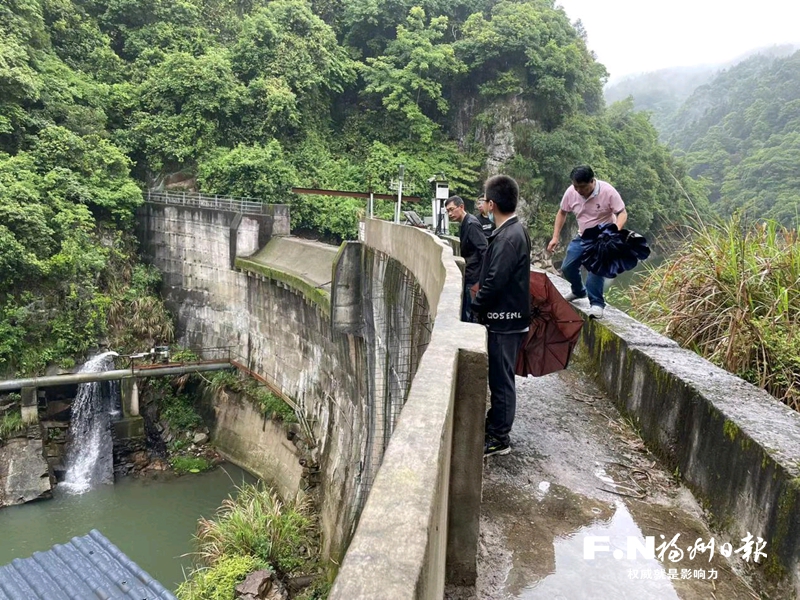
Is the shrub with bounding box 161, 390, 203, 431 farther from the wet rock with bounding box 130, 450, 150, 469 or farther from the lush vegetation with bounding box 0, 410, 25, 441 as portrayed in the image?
the lush vegetation with bounding box 0, 410, 25, 441

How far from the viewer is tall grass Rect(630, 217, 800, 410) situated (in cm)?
345

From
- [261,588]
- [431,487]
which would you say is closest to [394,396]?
[261,588]

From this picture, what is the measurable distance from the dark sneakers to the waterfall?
41.0 ft

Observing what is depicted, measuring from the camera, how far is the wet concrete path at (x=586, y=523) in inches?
84.7

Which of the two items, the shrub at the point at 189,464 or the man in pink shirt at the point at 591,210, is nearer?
the man in pink shirt at the point at 591,210

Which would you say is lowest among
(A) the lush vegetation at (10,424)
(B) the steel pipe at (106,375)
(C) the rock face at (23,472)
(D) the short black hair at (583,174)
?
(C) the rock face at (23,472)

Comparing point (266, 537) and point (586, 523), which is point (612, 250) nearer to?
point (586, 523)

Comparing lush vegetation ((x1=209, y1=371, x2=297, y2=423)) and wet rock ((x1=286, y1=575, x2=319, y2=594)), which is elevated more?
lush vegetation ((x1=209, y1=371, x2=297, y2=423))

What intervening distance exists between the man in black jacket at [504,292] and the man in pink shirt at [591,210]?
149cm

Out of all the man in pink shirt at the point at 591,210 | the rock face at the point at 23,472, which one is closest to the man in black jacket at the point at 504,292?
the man in pink shirt at the point at 591,210

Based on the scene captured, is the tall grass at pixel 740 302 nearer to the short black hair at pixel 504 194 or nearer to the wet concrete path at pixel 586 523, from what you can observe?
the wet concrete path at pixel 586 523

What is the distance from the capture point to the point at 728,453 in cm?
252

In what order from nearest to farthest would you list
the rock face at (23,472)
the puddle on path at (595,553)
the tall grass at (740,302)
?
1. the puddle on path at (595,553)
2. the tall grass at (740,302)
3. the rock face at (23,472)

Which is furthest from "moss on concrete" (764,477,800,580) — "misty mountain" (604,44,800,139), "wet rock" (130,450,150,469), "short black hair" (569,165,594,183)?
"misty mountain" (604,44,800,139)
